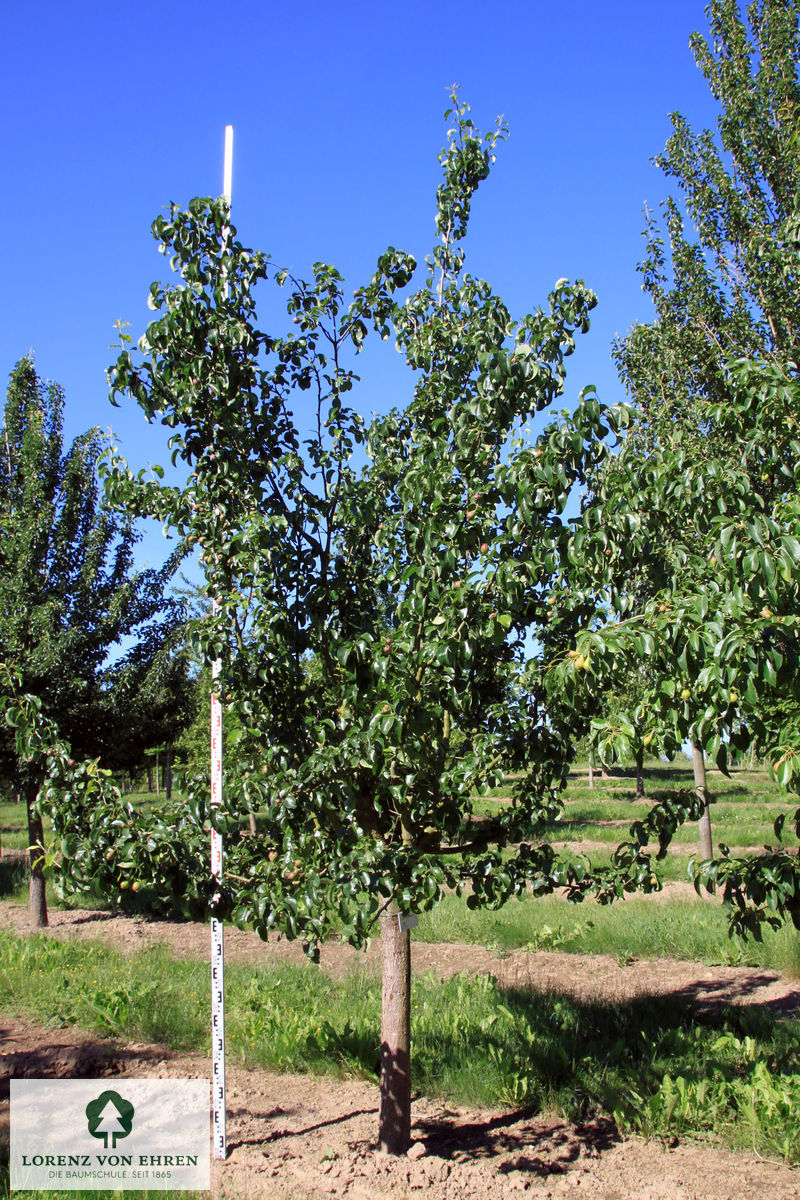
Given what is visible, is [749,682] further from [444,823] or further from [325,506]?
[325,506]

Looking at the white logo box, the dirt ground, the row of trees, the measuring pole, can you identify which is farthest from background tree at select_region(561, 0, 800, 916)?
the white logo box

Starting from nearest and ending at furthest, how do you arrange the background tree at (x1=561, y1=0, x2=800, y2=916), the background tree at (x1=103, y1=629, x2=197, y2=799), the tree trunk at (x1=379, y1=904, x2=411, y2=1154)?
the background tree at (x1=561, y1=0, x2=800, y2=916) → the tree trunk at (x1=379, y1=904, x2=411, y2=1154) → the background tree at (x1=103, y1=629, x2=197, y2=799)

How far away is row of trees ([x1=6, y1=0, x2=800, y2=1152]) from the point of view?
3355 mm

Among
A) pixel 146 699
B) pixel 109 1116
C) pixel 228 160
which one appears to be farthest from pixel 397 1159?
pixel 146 699

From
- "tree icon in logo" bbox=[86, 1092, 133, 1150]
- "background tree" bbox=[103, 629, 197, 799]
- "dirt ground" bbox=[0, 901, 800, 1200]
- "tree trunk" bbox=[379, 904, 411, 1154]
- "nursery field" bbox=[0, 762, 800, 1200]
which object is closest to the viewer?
"dirt ground" bbox=[0, 901, 800, 1200]

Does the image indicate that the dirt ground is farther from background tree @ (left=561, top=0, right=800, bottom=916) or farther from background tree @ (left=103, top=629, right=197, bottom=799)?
background tree @ (left=103, top=629, right=197, bottom=799)

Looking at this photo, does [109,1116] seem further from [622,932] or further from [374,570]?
[622,932]

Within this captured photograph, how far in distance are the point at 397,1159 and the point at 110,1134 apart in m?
1.86

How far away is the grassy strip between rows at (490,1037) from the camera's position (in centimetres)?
516

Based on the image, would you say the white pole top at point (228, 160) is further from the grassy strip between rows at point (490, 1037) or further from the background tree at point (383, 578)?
the grassy strip between rows at point (490, 1037)

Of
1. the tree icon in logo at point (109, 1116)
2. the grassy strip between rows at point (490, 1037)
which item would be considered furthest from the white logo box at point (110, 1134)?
the grassy strip between rows at point (490, 1037)

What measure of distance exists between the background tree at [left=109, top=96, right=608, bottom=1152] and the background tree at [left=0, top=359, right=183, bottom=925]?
5.95 metres

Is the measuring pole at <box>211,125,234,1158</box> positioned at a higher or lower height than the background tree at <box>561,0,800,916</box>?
lower

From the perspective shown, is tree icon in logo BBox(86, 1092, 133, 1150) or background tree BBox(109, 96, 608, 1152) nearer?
background tree BBox(109, 96, 608, 1152)
